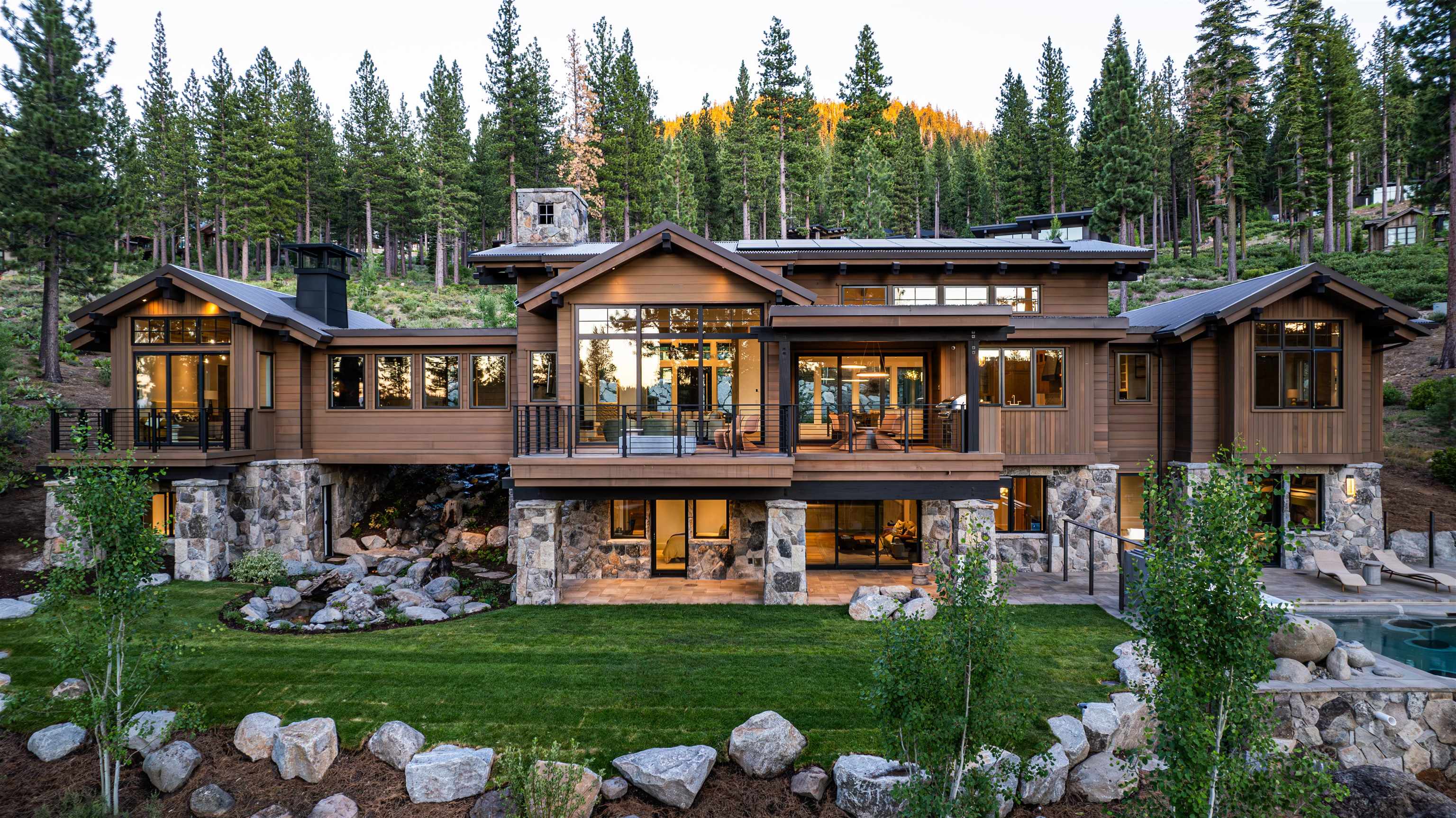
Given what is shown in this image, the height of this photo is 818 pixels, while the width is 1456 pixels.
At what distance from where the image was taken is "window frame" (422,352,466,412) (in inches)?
598

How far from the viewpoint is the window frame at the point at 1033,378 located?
14117 millimetres

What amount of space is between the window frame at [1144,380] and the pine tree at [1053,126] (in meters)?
30.7

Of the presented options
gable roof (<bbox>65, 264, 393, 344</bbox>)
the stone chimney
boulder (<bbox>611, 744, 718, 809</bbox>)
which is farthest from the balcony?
boulder (<bbox>611, 744, 718, 809</bbox>)

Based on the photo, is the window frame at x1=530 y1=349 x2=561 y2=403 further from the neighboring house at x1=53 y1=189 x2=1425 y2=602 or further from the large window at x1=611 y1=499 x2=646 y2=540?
the large window at x1=611 y1=499 x2=646 y2=540

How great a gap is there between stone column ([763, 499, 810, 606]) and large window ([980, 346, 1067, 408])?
567 centimetres

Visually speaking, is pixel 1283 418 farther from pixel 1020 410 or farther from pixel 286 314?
pixel 286 314

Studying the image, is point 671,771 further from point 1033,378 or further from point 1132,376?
point 1132,376

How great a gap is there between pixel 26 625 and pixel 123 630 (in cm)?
590

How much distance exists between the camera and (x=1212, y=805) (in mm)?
4555

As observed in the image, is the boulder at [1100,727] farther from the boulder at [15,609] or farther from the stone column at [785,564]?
the boulder at [15,609]

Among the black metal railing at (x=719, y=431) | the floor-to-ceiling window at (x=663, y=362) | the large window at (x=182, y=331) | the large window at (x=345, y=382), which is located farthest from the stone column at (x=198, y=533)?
the floor-to-ceiling window at (x=663, y=362)

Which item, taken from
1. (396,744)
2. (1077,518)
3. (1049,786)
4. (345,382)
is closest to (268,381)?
(345,382)

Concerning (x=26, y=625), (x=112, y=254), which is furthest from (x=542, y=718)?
(x=112, y=254)

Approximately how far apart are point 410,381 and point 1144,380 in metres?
17.0
